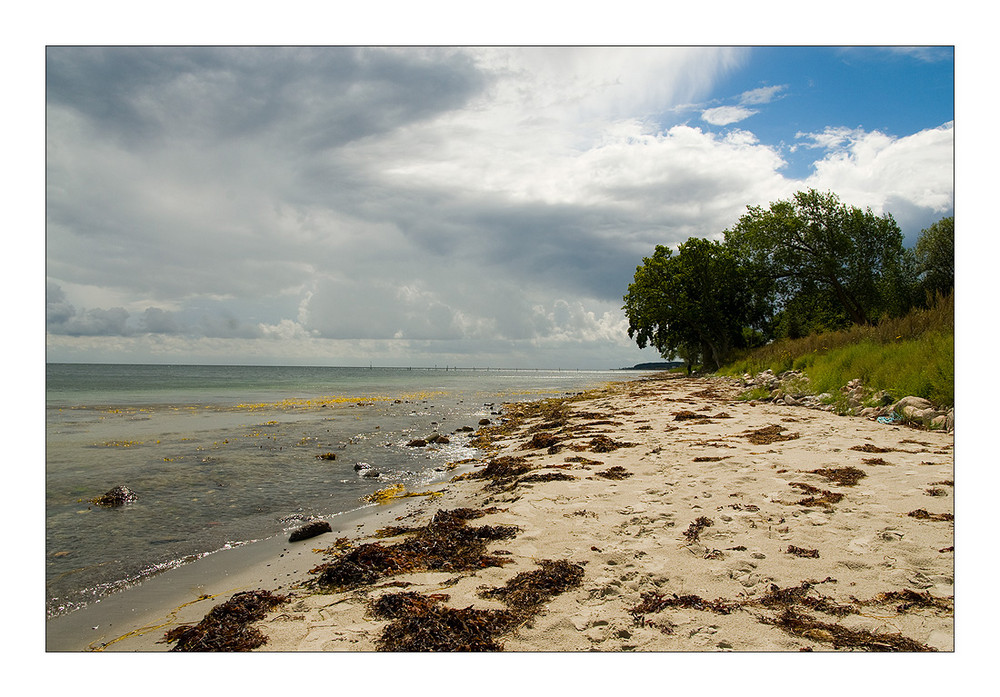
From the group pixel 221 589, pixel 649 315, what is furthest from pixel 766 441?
pixel 649 315

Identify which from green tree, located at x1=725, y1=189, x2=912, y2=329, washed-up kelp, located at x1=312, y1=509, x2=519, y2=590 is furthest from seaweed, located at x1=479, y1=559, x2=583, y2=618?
green tree, located at x1=725, y1=189, x2=912, y2=329

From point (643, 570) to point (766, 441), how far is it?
256 inches

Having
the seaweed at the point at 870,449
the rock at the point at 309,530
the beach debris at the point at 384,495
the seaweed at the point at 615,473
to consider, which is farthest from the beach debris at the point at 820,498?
the beach debris at the point at 384,495

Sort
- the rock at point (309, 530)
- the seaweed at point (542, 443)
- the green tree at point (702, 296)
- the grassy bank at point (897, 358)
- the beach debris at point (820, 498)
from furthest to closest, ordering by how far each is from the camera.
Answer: the green tree at point (702, 296) → the seaweed at point (542, 443) → the grassy bank at point (897, 358) → the rock at point (309, 530) → the beach debris at point (820, 498)

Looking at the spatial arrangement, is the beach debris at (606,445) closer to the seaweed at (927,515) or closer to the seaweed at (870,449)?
the seaweed at (870,449)

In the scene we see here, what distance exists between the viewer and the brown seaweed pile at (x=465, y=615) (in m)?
3.09

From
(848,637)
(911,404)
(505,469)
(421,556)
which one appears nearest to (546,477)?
(505,469)

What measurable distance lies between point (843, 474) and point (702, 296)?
37935mm

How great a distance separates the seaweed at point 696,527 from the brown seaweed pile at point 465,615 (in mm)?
1305

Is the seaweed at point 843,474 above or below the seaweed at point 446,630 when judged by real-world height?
above

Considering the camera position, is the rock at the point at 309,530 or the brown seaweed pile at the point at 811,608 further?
the rock at the point at 309,530

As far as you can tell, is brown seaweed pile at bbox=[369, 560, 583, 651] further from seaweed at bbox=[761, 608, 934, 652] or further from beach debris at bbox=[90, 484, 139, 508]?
beach debris at bbox=[90, 484, 139, 508]

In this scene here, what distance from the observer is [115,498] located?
26.2 ft

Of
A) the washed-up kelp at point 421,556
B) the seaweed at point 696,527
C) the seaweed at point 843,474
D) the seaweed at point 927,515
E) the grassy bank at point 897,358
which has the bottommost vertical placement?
the washed-up kelp at point 421,556
